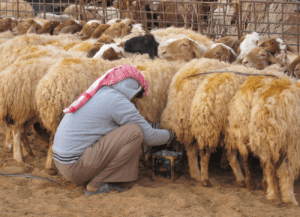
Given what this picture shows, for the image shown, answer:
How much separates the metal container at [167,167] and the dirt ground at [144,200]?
0.26 feet

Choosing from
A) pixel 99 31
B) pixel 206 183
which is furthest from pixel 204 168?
pixel 99 31

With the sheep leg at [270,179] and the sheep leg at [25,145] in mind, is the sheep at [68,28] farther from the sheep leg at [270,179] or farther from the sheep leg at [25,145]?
the sheep leg at [270,179]

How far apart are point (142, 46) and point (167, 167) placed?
7.83 feet

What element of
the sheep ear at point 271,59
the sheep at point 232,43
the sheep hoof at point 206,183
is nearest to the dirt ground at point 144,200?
the sheep hoof at point 206,183

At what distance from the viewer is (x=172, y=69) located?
4984 mm

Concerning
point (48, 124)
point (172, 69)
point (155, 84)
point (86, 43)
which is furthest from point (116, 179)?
point (86, 43)

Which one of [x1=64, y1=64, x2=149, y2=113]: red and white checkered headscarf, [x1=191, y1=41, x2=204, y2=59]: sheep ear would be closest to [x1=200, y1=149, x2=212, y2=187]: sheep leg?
[x1=64, y1=64, x2=149, y2=113]: red and white checkered headscarf

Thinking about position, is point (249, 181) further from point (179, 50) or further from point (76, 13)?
point (76, 13)

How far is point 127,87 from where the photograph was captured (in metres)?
3.71

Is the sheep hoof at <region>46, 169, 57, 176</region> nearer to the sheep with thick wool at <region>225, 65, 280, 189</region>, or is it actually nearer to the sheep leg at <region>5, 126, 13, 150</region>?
the sheep leg at <region>5, 126, 13, 150</region>

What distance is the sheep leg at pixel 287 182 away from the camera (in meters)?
3.30

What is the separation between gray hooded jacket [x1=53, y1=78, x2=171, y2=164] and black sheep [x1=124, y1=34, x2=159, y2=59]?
2.13 m

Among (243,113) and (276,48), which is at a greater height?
(276,48)

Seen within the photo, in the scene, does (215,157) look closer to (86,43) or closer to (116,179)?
(116,179)
